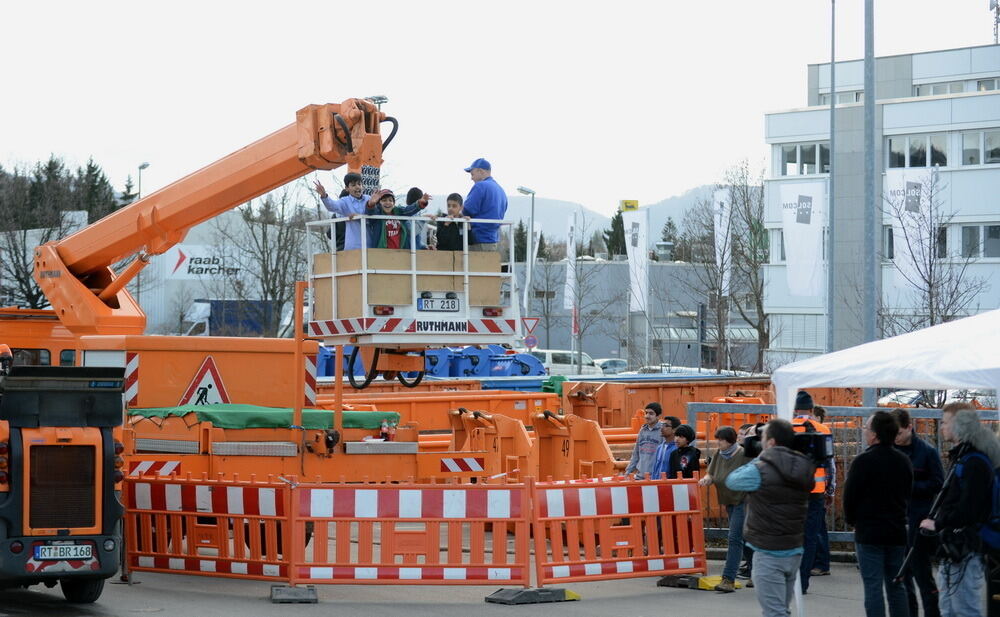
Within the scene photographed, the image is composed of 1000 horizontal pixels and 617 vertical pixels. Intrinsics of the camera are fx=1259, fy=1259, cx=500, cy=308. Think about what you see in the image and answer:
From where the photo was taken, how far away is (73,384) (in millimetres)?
10602

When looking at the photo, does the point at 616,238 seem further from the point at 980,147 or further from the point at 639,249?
the point at 639,249

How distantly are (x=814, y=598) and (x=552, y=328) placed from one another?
212 ft

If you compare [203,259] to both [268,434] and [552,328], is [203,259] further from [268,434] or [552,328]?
[268,434]

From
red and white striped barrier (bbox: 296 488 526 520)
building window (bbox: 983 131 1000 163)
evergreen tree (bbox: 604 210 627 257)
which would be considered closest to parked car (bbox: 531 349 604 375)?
building window (bbox: 983 131 1000 163)

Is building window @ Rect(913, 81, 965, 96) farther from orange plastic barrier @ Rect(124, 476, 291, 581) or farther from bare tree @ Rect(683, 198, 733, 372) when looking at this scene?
orange plastic barrier @ Rect(124, 476, 291, 581)

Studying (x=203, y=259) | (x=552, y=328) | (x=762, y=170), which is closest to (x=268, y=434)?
(x=762, y=170)

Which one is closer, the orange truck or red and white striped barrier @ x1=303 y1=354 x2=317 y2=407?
the orange truck

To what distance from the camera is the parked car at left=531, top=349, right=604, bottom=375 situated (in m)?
59.6

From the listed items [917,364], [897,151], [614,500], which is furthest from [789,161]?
[917,364]

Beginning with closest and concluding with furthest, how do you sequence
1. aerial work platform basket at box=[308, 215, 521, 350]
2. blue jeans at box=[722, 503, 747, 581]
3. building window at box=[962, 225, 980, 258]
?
blue jeans at box=[722, 503, 747, 581], aerial work platform basket at box=[308, 215, 521, 350], building window at box=[962, 225, 980, 258]

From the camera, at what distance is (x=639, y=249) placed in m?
46.2

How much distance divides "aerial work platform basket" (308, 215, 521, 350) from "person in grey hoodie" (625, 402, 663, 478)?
1735 mm

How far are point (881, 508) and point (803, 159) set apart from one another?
4771cm

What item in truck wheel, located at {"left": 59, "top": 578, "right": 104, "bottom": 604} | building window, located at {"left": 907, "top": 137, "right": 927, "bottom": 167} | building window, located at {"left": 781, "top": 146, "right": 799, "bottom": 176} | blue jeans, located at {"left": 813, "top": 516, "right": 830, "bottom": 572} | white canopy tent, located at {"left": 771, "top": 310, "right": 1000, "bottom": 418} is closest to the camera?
white canopy tent, located at {"left": 771, "top": 310, "right": 1000, "bottom": 418}
